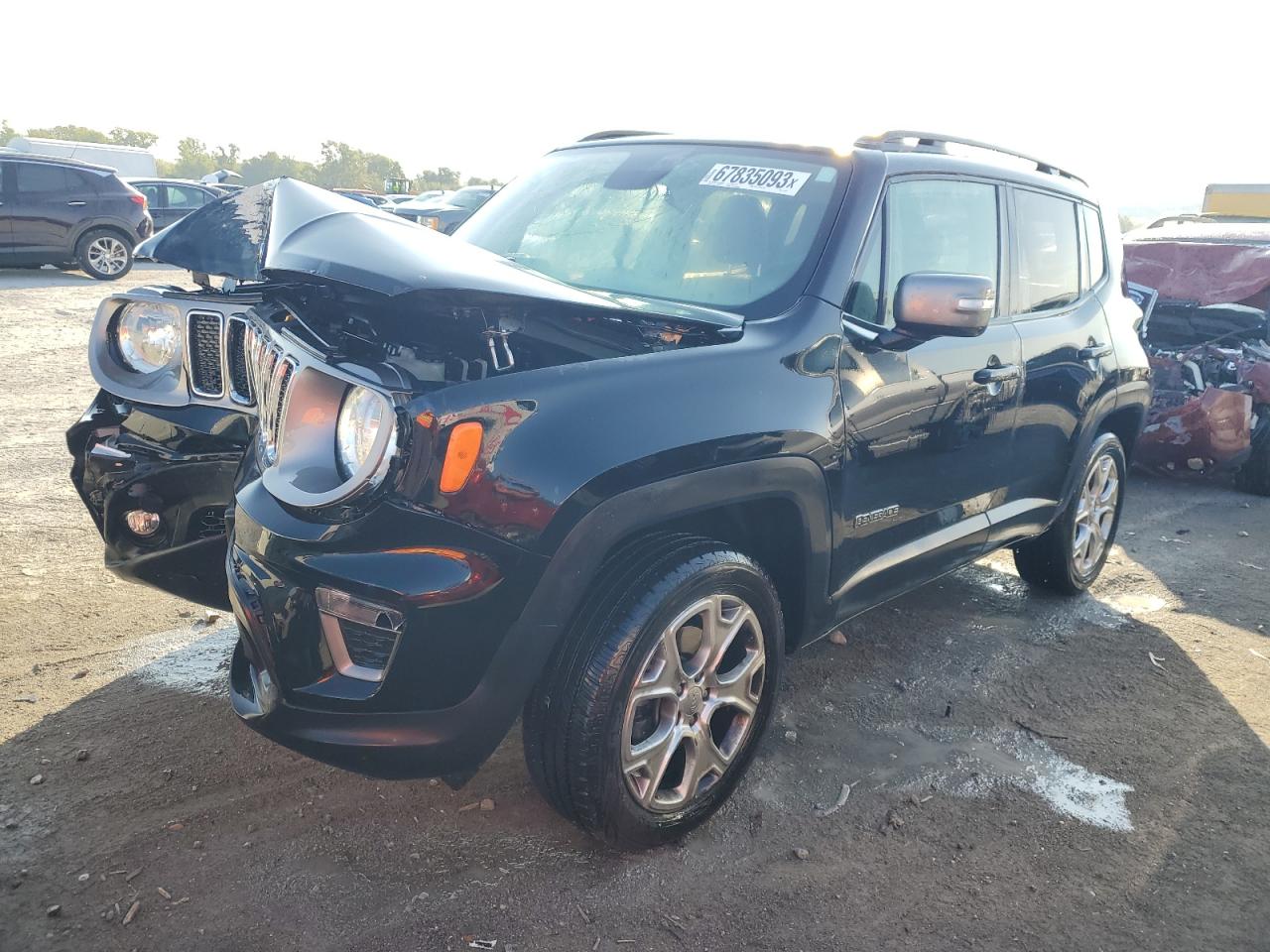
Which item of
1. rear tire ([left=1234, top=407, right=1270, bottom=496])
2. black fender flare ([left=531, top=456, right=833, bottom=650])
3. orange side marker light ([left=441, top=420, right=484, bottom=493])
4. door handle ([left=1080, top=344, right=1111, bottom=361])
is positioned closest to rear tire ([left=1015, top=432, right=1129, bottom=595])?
door handle ([left=1080, top=344, right=1111, bottom=361])

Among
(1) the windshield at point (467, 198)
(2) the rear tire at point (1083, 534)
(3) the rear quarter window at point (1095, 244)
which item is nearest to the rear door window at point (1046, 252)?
(3) the rear quarter window at point (1095, 244)

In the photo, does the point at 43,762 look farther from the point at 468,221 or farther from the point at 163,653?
the point at 468,221

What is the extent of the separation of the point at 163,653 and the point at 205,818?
42.0 inches

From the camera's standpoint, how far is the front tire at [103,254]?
14719mm

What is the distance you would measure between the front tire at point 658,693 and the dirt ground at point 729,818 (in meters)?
0.19

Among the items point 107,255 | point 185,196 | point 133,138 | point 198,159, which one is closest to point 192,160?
point 198,159

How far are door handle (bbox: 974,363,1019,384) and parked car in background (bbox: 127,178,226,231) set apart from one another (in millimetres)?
18930

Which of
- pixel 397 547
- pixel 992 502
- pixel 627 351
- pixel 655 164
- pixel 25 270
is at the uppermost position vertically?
pixel 655 164

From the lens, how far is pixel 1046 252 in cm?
409

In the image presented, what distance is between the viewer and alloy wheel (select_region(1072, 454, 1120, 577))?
469 centimetres

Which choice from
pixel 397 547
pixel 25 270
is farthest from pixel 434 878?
pixel 25 270

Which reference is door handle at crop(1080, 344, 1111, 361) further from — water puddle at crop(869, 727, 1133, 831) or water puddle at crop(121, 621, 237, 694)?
water puddle at crop(121, 621, 237, 694)

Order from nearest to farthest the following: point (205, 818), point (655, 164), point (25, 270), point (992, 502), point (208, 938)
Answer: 1. point (208, 938)
2. point (205, 818)
3. point (655, 164)
4. point (992, 502)
5. point (25, 270)

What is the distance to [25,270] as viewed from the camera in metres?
15.9
